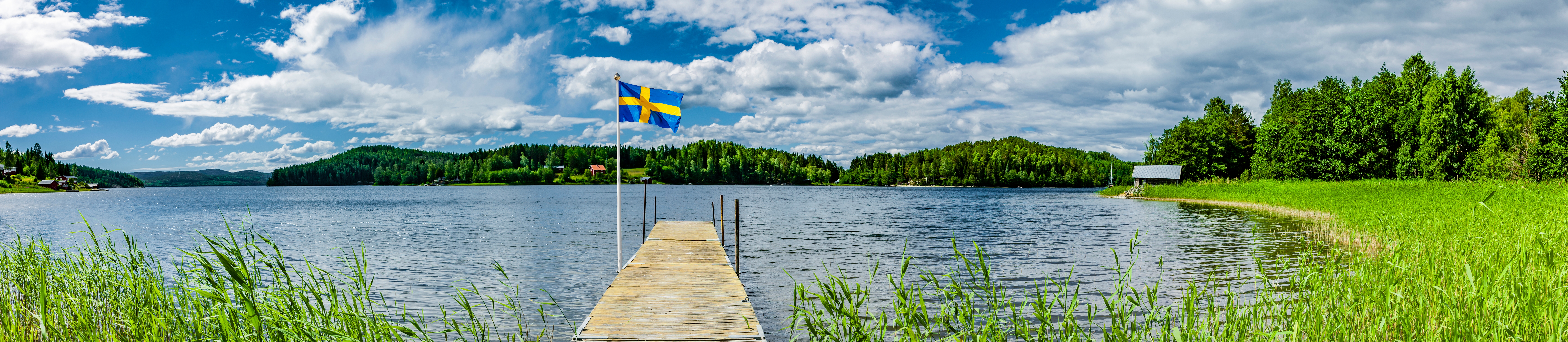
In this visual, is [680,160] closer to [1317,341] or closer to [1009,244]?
[1009,244]

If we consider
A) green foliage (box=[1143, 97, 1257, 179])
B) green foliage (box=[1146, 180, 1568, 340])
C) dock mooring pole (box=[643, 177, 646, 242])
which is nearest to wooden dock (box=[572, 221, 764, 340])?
dock mooring pole (box=[643, 177, 646, 242])

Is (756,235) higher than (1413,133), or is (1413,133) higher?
(1413,133)

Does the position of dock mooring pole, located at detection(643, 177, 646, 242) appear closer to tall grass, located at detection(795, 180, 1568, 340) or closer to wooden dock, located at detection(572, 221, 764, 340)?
wooden dock, located at detection(572, 221, 764, 340)

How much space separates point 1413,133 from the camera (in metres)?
48.4

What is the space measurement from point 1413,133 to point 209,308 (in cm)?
6527

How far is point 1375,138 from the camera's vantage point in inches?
2008

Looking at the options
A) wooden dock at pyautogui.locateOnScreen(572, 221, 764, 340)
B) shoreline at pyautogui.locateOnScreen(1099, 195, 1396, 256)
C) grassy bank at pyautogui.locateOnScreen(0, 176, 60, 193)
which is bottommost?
wooden dock at pyautogui.locateOnScreen(572, 221, 764, 340)

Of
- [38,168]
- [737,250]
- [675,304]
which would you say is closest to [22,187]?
[38,168]

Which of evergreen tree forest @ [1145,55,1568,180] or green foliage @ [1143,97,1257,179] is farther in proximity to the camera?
green foliage @ [1143,97,1257,179]

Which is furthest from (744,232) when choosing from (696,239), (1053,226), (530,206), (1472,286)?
(530,206)

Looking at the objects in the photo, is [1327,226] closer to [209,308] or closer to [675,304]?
[675,304]

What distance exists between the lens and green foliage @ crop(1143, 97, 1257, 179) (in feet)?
243

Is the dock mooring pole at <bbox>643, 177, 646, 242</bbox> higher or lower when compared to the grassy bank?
lower

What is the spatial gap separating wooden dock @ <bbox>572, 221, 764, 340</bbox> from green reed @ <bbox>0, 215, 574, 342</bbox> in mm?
869
